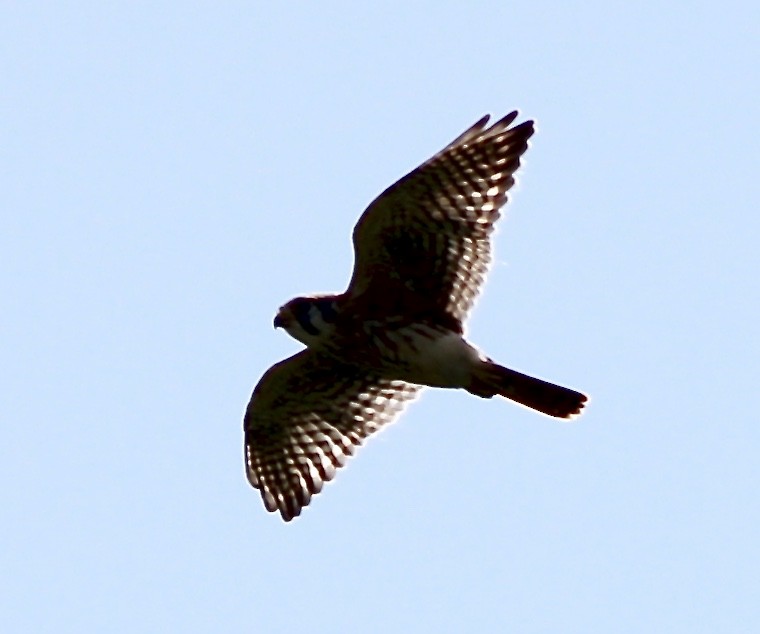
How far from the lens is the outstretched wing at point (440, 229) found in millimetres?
10570

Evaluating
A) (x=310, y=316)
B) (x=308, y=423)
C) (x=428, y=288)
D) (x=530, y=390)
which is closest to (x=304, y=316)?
(x=310, y=316)

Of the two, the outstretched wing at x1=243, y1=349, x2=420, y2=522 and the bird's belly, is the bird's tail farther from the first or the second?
the outstretched wing at x1=243, y1=349, x2=420, y2=522

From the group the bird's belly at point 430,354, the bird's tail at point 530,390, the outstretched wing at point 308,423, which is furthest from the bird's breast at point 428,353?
the outstretched wing at point 308,423

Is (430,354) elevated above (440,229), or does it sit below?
below

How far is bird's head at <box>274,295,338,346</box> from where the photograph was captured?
11070mm

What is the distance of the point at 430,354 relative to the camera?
431 inches

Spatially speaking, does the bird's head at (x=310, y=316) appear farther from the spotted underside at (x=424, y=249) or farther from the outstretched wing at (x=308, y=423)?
the outstretched wing at (x=308, y=423)

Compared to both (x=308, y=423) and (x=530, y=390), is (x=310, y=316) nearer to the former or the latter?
(x=308, y=423)

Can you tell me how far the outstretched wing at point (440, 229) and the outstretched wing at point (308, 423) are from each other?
1179 millimetres

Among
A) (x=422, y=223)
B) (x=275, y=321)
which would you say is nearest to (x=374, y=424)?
(x=275, y=321)

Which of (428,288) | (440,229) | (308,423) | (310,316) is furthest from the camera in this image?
(308,423)

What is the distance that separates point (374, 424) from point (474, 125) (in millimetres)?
2638

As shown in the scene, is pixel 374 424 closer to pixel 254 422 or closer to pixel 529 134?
pixel 254 422

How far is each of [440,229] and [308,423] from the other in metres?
A: 2.25
